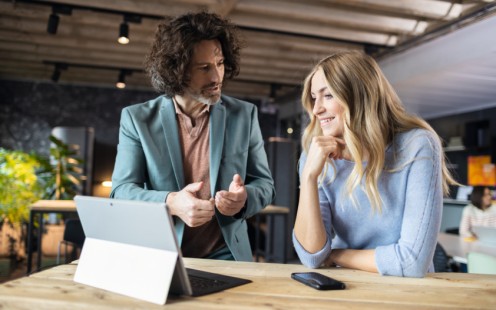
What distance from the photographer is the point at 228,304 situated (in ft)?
3.65

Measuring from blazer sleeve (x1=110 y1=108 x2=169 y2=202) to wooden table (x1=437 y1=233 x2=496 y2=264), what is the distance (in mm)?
2815

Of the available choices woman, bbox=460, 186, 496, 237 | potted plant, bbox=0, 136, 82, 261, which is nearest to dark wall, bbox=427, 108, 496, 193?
woman, bbox=460, 186, 496, 237

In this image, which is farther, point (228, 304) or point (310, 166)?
point (310, 166)

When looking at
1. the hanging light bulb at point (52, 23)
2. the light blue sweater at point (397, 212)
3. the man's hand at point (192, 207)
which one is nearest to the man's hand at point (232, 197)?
the man's hand at point (192, 207)

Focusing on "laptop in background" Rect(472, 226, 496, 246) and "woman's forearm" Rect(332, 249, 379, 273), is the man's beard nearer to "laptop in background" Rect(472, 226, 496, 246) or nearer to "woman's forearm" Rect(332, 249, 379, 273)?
"woman's forearm" Rect(332, 249, 379, 273)

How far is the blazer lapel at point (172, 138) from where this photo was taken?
186cm

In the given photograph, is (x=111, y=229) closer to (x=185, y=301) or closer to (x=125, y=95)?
(x=185, y=301)

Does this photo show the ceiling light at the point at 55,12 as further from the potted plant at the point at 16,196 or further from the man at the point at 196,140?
the man at the point at 196,140

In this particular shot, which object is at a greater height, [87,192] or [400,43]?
[400,43]

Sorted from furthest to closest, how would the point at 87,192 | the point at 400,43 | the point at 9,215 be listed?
1. the point at 87,192
2. the point at 400,43
3. the point at 9,215

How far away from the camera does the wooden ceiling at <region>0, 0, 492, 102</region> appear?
5254 millimetres

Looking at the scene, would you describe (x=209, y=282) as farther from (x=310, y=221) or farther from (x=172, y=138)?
(x=172, y=138)

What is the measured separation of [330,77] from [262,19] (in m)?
4.22

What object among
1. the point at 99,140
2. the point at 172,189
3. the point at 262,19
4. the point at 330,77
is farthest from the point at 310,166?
the point at 99,140
